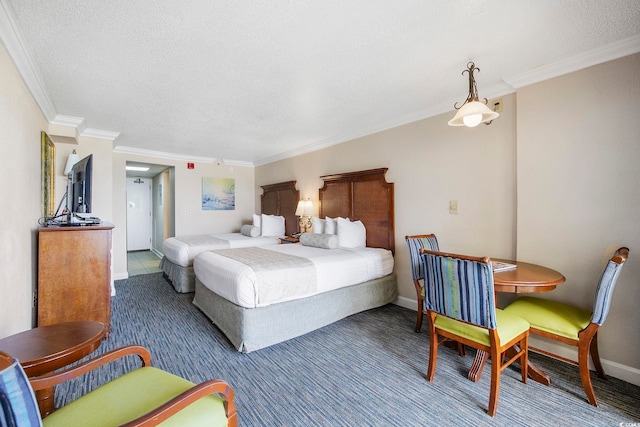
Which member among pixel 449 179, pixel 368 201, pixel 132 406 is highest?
pixel 449 179

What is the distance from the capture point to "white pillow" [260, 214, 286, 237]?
5.29 m

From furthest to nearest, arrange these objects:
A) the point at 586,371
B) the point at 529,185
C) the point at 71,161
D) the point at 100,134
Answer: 1. the point at 100,134
2. the point at 71,161
3. the point at 529,185
4. the point at 586,371

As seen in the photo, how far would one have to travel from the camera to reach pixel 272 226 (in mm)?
5355

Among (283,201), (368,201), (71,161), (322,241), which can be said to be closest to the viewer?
(71,161)

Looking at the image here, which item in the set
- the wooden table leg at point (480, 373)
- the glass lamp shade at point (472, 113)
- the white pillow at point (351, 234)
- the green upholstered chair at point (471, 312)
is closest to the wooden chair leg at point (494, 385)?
the green upholstered chair at point (471, 312)

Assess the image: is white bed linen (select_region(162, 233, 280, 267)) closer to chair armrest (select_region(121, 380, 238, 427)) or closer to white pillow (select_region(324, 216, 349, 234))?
white pillow (select_region(324, 216, 349, 234))

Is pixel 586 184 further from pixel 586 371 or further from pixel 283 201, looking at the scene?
pixel 283 201

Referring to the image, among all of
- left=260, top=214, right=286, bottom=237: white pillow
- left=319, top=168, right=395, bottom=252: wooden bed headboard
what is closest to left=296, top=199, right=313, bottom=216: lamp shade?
left=319, top=168, right=395, bottom=252: wooden bed headboard

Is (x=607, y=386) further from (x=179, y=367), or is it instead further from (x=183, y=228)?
(x=183, y=228)

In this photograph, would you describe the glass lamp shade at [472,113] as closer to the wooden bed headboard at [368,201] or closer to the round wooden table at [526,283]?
the round wooden table at [526,283]

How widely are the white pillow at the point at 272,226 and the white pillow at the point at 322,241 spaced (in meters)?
1.46

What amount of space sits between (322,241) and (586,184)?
8.84 ft

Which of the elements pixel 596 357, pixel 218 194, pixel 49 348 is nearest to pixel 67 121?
pixel 218 194

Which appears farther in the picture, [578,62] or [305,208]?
[305,208]
